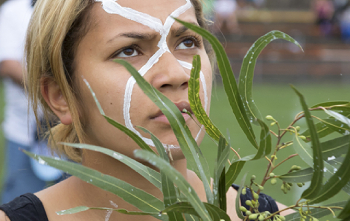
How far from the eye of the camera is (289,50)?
1445 cm

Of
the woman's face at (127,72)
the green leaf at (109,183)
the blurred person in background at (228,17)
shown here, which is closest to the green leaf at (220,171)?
the green leaf at (109,183)

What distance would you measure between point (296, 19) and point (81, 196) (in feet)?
55.3

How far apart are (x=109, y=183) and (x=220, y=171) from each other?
0.21 metres

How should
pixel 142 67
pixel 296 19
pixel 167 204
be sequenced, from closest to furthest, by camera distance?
pixel 167 204 → pixel 142 67 → pixel 296 19

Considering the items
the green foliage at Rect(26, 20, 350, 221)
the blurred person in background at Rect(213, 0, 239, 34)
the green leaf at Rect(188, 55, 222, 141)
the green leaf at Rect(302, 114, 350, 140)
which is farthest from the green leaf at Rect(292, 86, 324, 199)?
the blurred person in background at Rect(213, 0, 239, 34)

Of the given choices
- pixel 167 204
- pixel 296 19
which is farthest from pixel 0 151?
pixel 296 19

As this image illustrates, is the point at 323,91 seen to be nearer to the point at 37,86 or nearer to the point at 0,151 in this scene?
the point at 0,151

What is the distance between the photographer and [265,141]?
0.70 meters

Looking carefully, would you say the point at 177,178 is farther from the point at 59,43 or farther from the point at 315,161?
the point at 59,43

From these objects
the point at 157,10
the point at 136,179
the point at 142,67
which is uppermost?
the point at 157,10

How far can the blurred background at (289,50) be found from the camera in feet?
31.9

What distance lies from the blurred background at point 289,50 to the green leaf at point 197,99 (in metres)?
6.35

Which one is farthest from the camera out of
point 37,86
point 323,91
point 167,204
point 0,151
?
point 323,91

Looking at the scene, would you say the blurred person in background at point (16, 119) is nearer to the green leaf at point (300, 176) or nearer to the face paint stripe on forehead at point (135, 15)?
the face paint stripe on forehead at point (135, 15)
